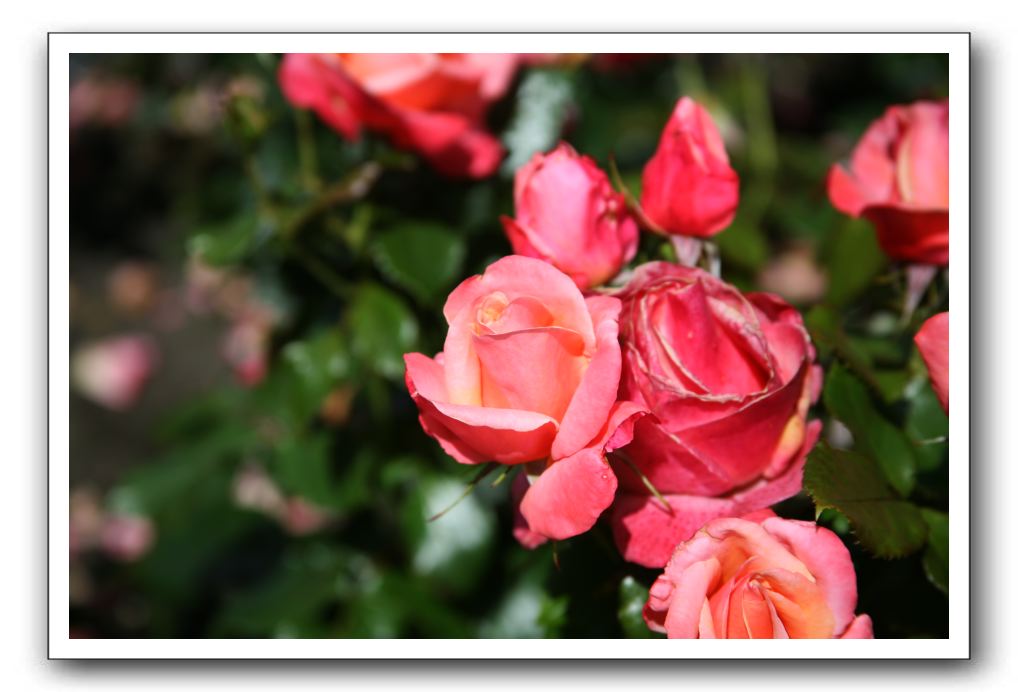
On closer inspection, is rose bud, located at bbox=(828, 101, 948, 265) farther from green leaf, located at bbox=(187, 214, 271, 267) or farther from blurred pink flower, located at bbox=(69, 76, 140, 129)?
blurred pink flower, located at bbox=(69, 76, 140, 129)

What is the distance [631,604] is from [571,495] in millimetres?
152

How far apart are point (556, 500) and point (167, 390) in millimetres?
1870

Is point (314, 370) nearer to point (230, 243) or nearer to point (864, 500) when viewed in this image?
point (230, 243)

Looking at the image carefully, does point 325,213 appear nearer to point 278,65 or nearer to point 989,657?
point 278,65

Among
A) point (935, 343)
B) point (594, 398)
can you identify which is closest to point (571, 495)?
point (594, 398)

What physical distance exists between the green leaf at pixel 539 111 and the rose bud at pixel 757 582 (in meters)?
0.53

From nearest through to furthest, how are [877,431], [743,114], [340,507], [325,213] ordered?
[877,431] → [325,213] → [340,507] → [743,114]

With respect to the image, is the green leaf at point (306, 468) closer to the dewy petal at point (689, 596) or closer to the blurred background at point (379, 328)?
the blurred background at point (379, 328)

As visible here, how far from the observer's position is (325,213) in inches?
36.7

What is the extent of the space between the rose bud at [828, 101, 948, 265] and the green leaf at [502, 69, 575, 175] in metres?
0.32

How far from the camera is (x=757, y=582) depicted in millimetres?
564

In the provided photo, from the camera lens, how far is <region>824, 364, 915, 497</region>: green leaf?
24.3 inches

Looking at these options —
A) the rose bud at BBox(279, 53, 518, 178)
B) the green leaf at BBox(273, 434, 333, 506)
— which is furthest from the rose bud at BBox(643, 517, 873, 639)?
the green leaf at BBox(273, 434, 333, 506)

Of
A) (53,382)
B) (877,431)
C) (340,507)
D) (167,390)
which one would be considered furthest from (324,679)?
(167,390)
